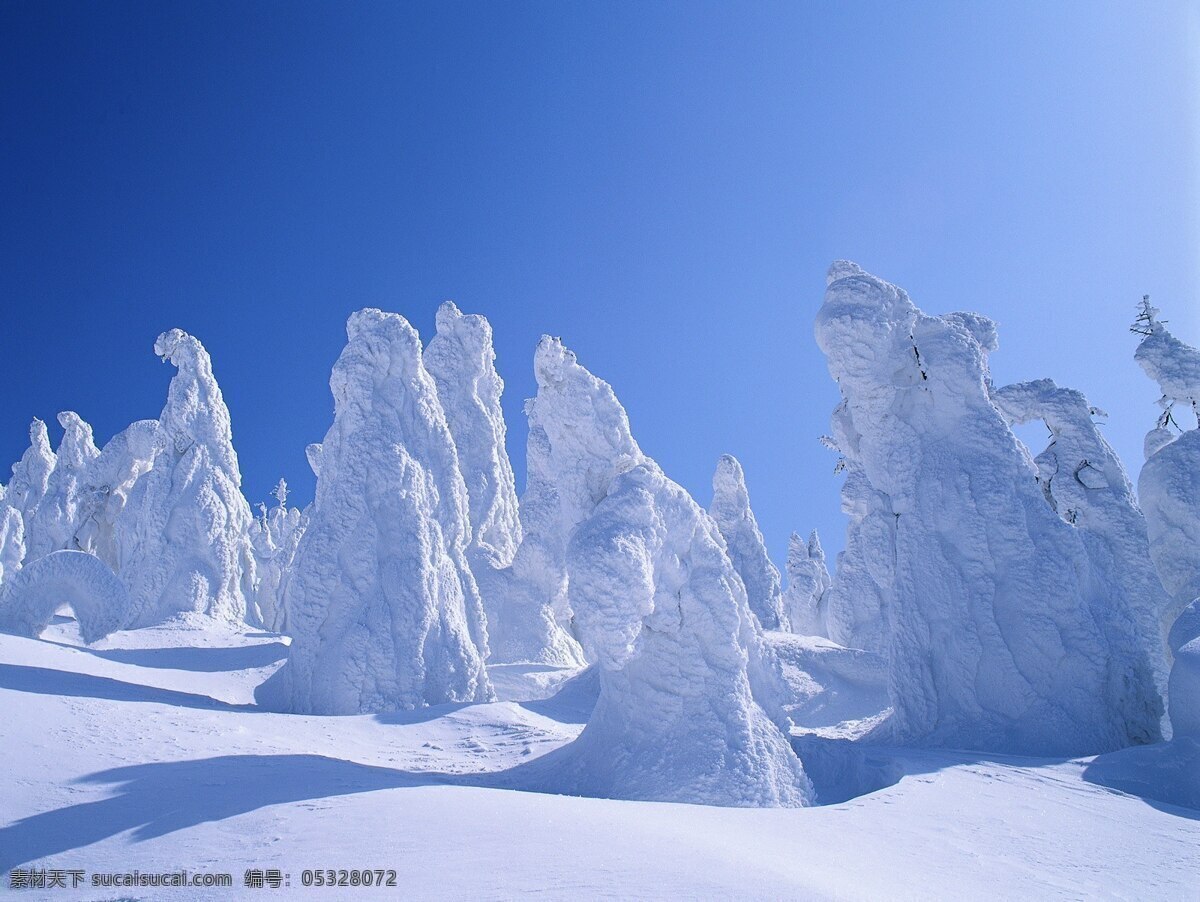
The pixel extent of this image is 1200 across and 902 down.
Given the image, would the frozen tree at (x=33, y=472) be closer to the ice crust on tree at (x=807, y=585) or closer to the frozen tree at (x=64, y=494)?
the frozen tree at (x=64, y=494)

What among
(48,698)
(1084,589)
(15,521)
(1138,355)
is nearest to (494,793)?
(48,698)

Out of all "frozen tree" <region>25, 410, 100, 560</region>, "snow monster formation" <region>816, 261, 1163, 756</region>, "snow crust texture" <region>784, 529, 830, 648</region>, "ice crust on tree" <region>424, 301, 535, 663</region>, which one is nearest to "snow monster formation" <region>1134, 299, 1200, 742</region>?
"snow monster formation" <region>816, 261, 1163, 756</region>

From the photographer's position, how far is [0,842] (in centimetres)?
557

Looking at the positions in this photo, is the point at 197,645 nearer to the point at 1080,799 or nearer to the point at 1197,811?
the point at 1080,799

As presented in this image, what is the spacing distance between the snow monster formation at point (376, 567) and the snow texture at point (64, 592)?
13.0 ft

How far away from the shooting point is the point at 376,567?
53.0 feet

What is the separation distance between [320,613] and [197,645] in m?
7.61

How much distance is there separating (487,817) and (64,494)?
42080 millimetres

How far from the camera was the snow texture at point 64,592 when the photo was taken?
16234 mm

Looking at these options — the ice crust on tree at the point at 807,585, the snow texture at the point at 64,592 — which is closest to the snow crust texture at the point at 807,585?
the ice crust on tree at the point at 807,585

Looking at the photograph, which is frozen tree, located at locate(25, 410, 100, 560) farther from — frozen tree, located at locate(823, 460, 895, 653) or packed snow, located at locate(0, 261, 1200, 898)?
frozen tree, located at locate(823, 460, 895, 653)

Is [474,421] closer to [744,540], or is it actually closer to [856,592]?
[744,540]

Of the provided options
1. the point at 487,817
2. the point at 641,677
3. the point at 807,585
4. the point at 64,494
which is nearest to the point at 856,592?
the point at 807,585

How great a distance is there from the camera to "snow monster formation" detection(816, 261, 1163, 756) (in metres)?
13.2
